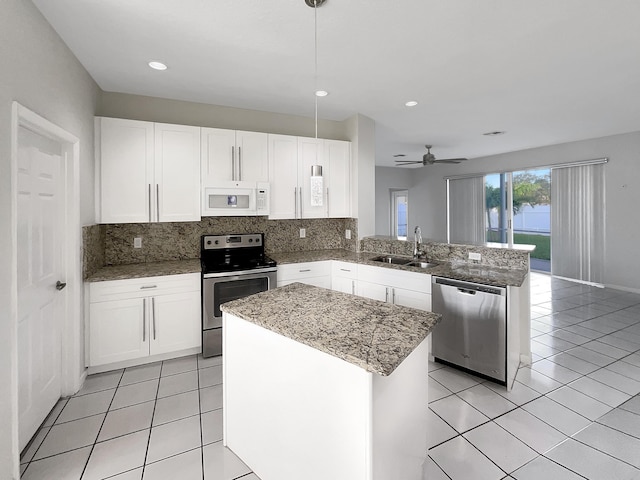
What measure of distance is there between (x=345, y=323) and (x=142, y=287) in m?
2.19

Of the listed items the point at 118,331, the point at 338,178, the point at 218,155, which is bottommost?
the point at 118,331

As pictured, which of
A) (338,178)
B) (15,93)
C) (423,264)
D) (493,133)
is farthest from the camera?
(493,133)

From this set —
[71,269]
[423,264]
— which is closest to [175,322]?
[71,269]

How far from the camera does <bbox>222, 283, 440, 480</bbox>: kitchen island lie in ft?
4.11

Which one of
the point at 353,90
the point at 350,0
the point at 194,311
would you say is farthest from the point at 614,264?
the point at 194,311

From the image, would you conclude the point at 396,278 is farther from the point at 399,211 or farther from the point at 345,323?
the point at 399,211

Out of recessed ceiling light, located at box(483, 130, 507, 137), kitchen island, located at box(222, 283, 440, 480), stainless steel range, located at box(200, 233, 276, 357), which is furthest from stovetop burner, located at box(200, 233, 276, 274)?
recessed ceiling light, located at box(483, 130, 507, 137)

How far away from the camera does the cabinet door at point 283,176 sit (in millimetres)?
3803

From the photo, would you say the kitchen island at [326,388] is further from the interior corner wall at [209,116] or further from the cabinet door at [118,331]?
the interior corner wall at [209,116]

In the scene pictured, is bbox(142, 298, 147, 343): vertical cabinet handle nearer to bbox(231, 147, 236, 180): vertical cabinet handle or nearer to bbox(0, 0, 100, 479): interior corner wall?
bbox(0, 0, 100, 479): interior corner wall

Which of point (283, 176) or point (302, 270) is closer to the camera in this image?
point (302, 270)

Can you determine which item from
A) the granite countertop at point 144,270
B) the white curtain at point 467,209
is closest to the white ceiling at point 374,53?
the granite countertop at point 144,270

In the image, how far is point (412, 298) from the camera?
10.3 ft

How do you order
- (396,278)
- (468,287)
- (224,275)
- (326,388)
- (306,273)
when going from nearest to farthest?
(326,388) → (468,287) → (224,275) → (396,278) → (306,273)
